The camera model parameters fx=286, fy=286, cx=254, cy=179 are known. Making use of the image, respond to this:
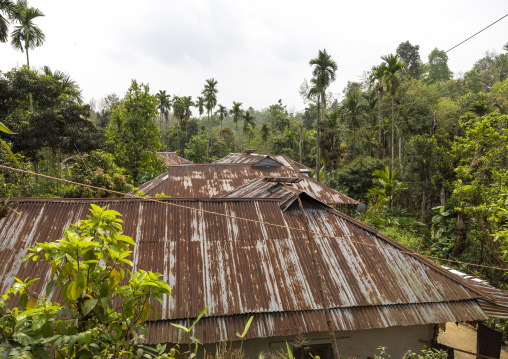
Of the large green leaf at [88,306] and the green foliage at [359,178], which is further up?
the green foliage at [359,178]

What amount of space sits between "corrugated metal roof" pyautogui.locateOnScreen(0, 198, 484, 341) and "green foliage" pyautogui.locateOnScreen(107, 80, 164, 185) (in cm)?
1254

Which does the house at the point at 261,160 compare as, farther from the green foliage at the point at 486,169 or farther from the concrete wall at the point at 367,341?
the concrete wall at the point at 367,341

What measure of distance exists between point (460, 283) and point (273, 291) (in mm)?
5200

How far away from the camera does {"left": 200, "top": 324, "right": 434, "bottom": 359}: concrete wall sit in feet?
22.5

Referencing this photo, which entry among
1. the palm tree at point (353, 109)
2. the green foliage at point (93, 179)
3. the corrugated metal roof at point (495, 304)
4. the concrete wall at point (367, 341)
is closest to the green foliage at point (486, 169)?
the corrugated metal roof at point (495, 304)

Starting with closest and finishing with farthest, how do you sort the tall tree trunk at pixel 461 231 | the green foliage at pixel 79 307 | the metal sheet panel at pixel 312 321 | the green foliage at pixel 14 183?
the green foliage at pixel 79 307 → the metal sheet panel at pixel 312 321 → the green foliage at pixel 14 183 → the tall tree trunk at pixel 461 231

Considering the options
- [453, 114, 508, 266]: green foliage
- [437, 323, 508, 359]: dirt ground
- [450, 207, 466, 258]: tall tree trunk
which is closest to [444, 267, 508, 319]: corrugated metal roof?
[437, 323, 508, 359]: dirt ground

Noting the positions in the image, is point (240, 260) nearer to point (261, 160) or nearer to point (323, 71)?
point (261, 160)

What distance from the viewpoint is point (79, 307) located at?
2215 millimetres

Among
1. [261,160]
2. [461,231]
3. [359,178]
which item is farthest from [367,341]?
[359,178]

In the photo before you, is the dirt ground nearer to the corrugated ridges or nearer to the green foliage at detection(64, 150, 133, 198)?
the corrugated ridges

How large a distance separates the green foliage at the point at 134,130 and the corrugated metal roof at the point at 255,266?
12.5m

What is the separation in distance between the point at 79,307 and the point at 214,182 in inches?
737

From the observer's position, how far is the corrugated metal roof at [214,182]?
19031 mm
